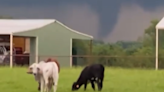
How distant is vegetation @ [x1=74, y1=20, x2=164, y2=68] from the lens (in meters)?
40.2

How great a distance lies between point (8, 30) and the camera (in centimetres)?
4141

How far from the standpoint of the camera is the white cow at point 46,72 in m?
15.6

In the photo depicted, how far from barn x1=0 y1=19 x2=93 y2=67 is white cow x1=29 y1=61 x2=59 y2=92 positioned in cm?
2456

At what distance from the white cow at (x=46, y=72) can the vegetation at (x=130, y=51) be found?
2308 cm

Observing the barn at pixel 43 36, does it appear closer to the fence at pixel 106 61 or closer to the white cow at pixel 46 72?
the fence at pixel 106 61

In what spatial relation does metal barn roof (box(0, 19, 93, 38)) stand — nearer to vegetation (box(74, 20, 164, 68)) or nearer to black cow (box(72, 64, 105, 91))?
vegetation (box(74, 20, 164, 68))

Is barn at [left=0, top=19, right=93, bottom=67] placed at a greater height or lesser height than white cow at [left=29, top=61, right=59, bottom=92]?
greater

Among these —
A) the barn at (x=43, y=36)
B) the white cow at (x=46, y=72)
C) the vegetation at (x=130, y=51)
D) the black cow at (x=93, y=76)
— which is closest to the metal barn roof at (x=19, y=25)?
the barn at (x=43, y=36)

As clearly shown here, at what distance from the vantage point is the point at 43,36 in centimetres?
4481

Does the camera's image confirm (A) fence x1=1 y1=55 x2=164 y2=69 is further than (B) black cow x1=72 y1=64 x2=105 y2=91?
Yes

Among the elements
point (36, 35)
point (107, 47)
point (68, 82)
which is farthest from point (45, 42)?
point (68, 82)

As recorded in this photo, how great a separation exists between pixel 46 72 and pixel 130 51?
52.1 metres

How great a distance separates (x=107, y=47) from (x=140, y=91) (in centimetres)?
4624

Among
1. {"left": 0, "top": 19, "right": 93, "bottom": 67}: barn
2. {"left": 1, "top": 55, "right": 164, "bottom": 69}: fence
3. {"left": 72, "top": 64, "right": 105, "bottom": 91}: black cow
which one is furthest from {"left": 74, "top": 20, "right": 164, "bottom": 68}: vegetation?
{"left": 72, "top": 64, "right": 105, "bottom": 91}: black cow
